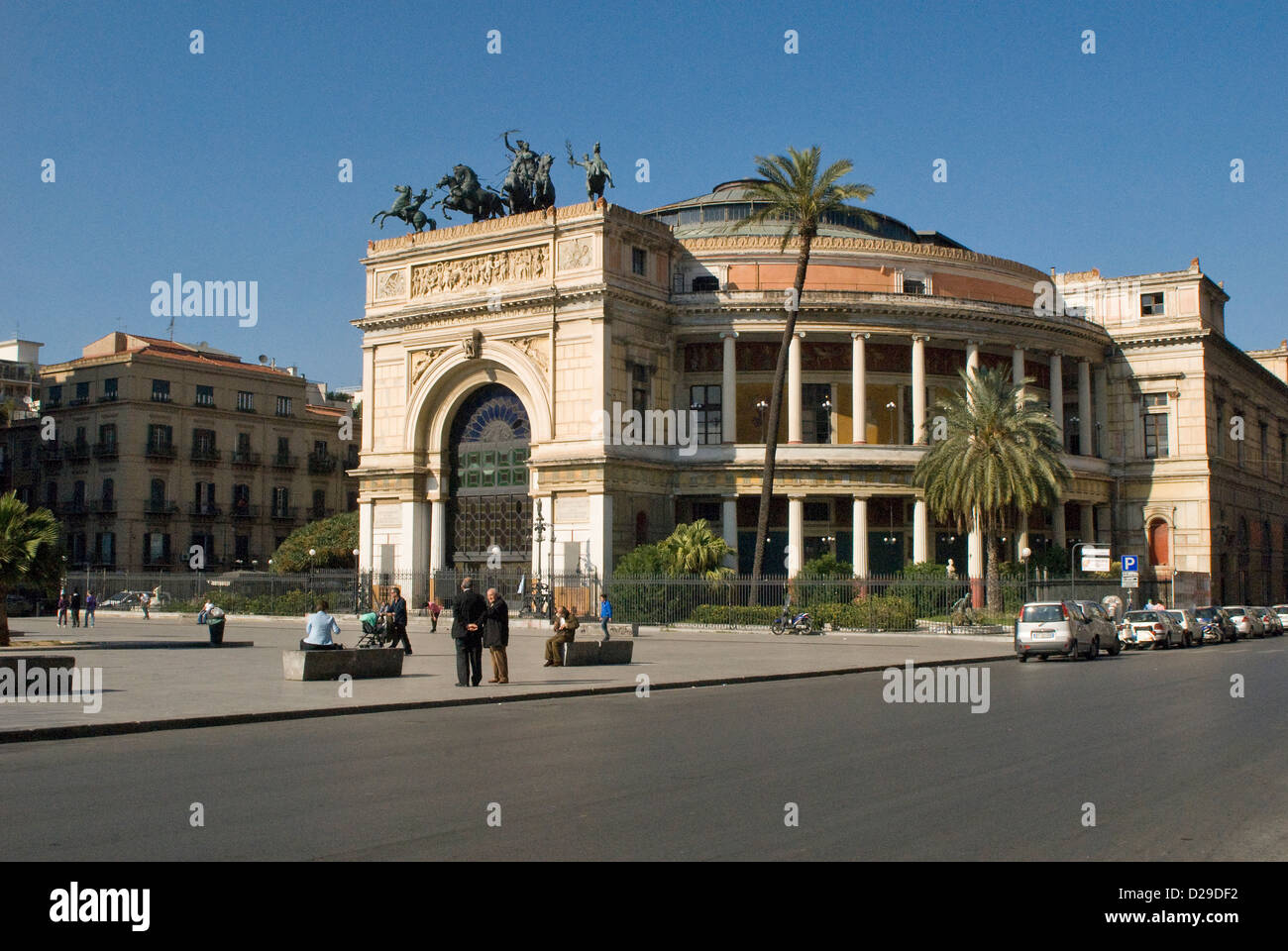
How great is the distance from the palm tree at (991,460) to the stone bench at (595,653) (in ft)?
72.4

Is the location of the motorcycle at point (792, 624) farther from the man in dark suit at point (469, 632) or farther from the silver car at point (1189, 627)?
the man in dark suit at point (469, 632)

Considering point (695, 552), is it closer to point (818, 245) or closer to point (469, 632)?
point (818, 245)

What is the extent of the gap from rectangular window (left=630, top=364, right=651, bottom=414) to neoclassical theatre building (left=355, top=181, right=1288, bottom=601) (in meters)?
0.09

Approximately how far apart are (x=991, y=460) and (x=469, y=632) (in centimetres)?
2944

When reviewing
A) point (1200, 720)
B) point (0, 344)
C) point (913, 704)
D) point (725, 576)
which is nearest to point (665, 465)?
point (725, 576)

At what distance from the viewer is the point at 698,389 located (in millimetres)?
55344

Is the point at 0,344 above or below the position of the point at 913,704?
above

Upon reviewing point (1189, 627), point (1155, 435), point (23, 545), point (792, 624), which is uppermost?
point (1155, 435)

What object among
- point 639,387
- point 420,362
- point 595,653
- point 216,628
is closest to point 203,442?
point 420,362

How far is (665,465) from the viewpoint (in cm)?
5228

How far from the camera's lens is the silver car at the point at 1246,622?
46.4 metres
